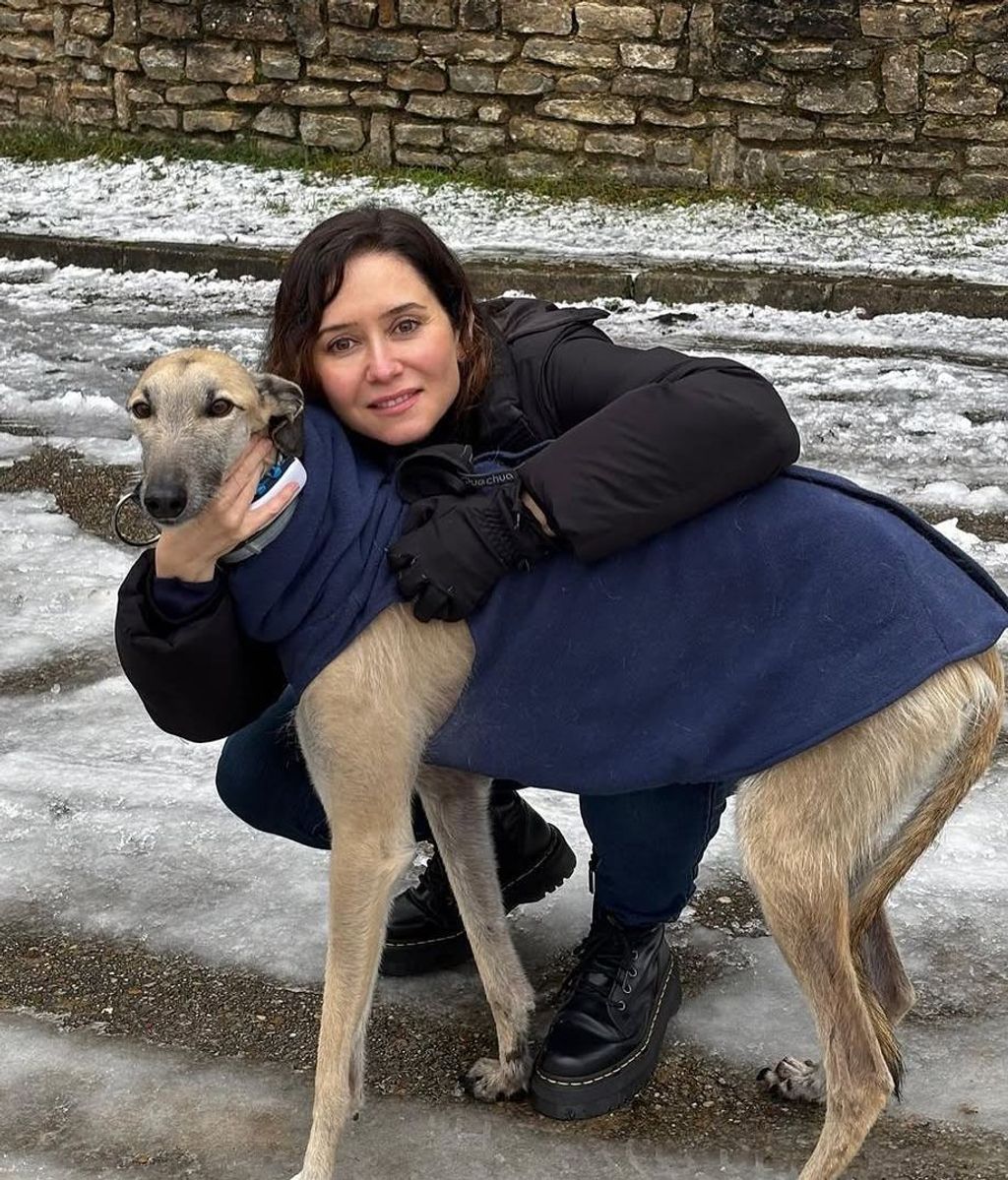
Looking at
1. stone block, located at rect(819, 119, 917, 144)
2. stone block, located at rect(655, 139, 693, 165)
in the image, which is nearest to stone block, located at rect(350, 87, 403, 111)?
stone block, located at rect(655, 139, 693, 165)

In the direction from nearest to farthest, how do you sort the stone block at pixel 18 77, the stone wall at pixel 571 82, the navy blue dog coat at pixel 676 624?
the navy blue dog coat at pixel 676 624, the stone wall at pixel 571 82, the stone block at pixel 18 77

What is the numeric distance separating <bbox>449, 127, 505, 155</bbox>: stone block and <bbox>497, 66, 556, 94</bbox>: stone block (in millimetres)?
322

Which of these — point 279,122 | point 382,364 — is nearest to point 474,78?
point 279,122

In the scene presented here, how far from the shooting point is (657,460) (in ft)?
7.97

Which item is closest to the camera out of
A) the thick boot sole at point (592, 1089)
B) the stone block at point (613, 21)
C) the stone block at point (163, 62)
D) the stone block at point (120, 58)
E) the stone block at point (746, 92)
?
the thick boot sole at point (592, 1089)

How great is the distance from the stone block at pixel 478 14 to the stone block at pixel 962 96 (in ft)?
10.4

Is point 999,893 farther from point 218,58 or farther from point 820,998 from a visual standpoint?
point 218,58

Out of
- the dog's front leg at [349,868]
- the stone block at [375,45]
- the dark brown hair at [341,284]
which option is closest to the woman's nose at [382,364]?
the dark brown hair at [341,284]

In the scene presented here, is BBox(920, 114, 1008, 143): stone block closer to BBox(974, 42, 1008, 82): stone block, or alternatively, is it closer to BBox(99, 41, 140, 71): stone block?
BBox(974, 42, 1008, 82): stone block

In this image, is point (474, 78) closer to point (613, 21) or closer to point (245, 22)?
point (613, 21)

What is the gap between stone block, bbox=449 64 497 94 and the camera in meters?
11.5

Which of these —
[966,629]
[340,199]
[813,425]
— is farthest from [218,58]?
[966,629]

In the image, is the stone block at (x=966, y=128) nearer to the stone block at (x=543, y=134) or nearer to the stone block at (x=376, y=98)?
the stone block at (x=543, y=134)

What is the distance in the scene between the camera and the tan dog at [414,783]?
242 cm
